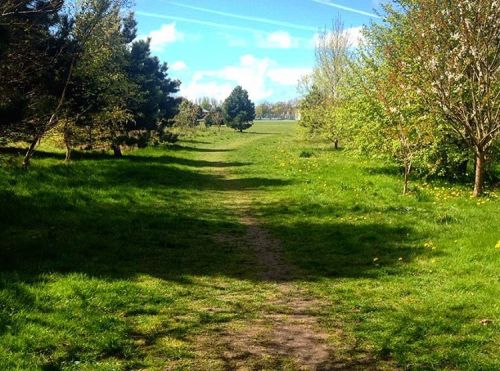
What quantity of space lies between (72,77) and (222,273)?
15.8m

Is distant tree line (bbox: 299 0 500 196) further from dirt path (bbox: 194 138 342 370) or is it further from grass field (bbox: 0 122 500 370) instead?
→ dirt path (bbox: 194 138 342 370)

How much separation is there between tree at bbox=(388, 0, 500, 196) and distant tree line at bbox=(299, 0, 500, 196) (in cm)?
4

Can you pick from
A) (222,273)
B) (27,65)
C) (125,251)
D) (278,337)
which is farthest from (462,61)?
(27,65)

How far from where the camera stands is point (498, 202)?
54.7ft

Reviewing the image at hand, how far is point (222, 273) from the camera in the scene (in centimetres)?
1011

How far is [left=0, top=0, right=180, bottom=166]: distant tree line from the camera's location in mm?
14961

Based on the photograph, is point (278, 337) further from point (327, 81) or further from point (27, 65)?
point (327, 81)

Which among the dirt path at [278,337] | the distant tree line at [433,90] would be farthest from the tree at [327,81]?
the dirt path at [278,337]

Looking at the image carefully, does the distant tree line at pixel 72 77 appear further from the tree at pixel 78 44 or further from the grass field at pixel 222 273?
the grass field at pixel 222 273

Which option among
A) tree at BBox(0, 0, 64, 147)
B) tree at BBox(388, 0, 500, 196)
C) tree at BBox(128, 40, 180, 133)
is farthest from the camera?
tree at BBox(128, 40, 180, 133)

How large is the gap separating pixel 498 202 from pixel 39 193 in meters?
16.3

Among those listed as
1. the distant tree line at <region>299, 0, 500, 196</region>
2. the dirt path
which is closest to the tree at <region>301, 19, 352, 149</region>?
the distant tree line at <region>299, 0, 500, 196</region>

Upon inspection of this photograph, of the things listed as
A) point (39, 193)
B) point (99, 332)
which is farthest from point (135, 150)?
point (99, 332)

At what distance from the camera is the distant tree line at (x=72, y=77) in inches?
589
